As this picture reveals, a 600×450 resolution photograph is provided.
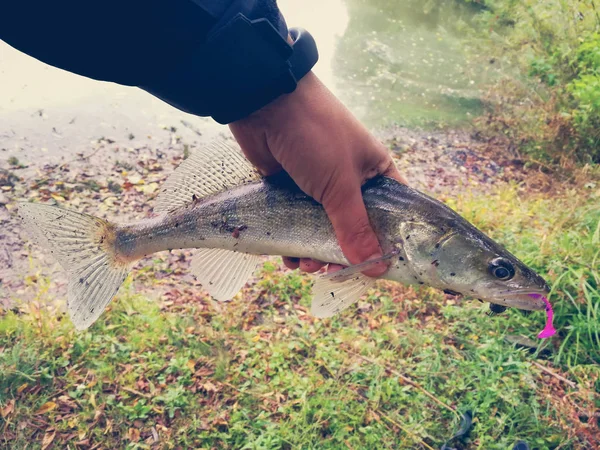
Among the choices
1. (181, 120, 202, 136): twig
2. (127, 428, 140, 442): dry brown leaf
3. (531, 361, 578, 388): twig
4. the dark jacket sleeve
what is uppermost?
the dark jacket sleeve

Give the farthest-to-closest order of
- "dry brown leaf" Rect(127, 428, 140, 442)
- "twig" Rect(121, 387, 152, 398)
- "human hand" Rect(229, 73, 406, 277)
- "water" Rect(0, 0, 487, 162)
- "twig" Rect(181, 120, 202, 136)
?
"twig" Rect(181, 120, 202, 136) → "water" Rect(0, 0, 487, 162) → "twig" Rect(121, 387, 152, 398) → "dry brown leaf" Rect(127, 428, 140, 442) → "human hand" Rect(229, 73, 406, 277)

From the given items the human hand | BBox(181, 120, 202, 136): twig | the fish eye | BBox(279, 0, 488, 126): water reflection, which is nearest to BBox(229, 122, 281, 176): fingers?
the human hand

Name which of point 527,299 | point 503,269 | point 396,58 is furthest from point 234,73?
point 396,58

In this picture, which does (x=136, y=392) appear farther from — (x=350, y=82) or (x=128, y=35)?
(x=350, y=82)

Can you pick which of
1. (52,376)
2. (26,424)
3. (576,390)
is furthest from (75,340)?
(576,390)

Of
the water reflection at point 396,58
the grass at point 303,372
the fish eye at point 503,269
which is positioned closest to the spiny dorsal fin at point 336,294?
the fish eye at point 503,269

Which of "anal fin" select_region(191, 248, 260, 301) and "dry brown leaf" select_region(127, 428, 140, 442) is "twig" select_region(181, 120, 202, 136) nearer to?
"dry brown leaf" select_region(127, 428, 140, 442)

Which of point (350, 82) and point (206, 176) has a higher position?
point (206, 176)
